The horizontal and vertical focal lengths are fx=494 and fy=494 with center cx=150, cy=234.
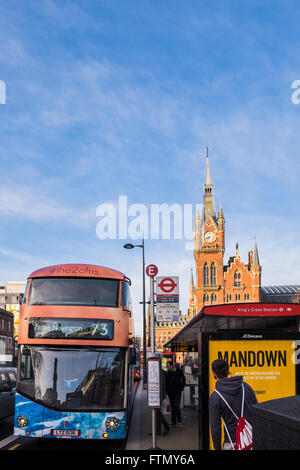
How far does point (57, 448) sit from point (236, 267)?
125 meters

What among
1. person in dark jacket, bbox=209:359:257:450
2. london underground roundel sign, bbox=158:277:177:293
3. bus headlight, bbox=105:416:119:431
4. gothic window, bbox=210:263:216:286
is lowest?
bus headlight, bbox=105:416:119:431

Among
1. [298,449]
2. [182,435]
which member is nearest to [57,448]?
[182,435]

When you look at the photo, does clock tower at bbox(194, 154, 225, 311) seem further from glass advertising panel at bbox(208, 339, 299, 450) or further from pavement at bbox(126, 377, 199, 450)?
glass advertising panel at bbox(208, 339, 299, 450)

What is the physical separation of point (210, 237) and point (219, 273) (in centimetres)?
1112

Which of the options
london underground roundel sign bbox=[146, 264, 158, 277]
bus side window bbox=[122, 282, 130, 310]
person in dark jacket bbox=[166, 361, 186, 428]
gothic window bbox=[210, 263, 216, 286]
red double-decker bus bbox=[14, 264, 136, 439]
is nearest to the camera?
red double-decker bus bbox=[14, 264, 136, 439]

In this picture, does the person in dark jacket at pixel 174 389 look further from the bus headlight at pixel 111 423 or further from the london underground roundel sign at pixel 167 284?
the bus headlight at pixel 111 423

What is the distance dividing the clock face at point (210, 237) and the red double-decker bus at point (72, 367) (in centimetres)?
12727

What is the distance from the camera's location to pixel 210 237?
137875mm

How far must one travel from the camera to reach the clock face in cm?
13725

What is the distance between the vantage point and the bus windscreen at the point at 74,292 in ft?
35.3

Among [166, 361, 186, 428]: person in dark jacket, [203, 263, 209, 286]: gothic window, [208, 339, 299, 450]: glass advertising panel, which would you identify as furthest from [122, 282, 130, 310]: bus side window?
[203, 263, 209, 286]: gothic window

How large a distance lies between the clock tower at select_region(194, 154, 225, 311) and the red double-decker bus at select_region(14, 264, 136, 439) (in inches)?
4591

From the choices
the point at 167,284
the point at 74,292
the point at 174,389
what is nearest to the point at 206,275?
the point at 174,389

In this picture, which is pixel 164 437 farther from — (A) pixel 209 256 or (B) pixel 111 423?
(A) pixel 209 256
